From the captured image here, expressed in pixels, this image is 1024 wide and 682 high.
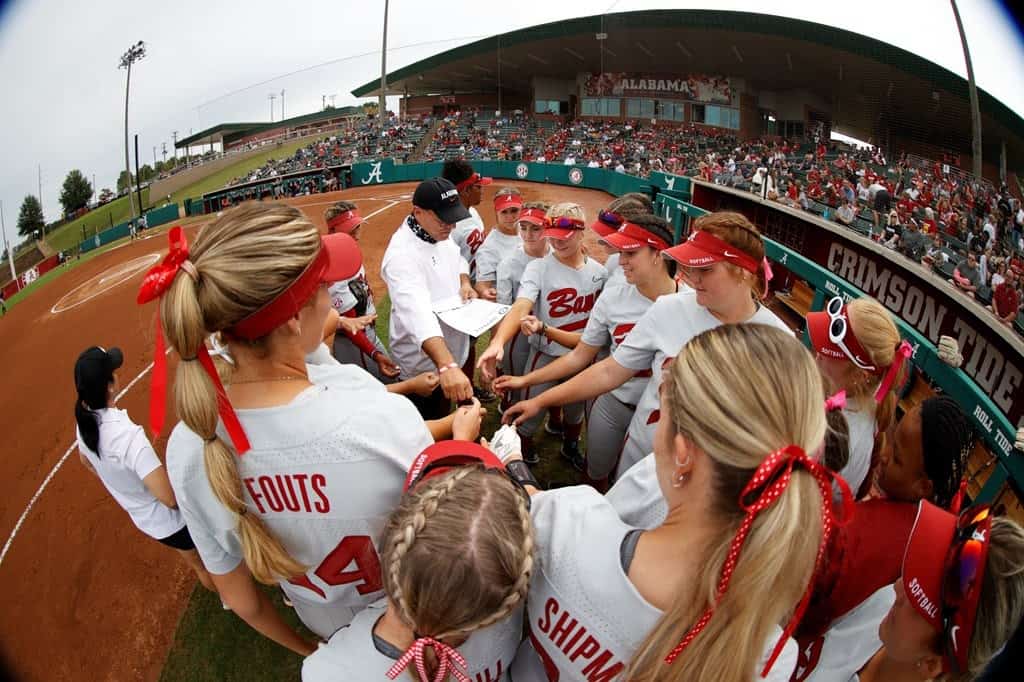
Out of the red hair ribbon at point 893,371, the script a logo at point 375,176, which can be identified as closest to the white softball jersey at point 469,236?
the red hair ribbon at point 893,371

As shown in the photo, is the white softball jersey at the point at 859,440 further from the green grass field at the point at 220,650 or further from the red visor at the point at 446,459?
the green grass field at the point at 220,650

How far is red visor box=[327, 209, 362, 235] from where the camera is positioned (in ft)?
15.0

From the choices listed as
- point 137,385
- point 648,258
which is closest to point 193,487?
point 648,258

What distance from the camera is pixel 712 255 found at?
2350mm

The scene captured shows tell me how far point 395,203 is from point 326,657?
18909 millimetres

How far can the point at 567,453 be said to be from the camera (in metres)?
4.67

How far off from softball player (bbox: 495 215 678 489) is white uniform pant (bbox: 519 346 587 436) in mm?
684

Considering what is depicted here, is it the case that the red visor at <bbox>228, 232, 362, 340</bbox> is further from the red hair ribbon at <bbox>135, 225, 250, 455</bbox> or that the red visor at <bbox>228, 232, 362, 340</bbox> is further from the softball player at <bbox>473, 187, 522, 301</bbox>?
the softball player at <bbox>473, 187, 522, 301</bbox>

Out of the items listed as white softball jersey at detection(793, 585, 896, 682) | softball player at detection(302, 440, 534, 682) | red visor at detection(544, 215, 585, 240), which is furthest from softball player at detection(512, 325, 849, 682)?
red visor at detection(544, 215, 585, 240)

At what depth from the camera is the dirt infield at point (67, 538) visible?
3.26 meters

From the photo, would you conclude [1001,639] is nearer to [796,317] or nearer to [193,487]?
[193,487]

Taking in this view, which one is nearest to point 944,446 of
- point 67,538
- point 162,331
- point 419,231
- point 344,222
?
point 162,331

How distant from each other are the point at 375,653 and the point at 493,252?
4.68m

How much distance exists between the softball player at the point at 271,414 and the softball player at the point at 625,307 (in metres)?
1.63
